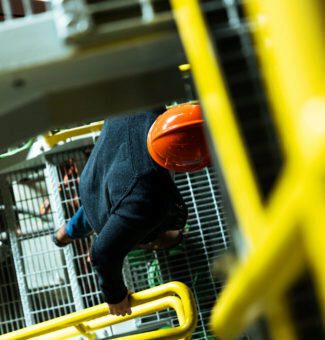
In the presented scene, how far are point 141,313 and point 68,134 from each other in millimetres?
753

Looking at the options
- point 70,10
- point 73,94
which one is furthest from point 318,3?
point 73,94

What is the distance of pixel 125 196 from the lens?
1.91 meters

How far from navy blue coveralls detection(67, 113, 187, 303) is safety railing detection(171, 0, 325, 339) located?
1274 millimetres

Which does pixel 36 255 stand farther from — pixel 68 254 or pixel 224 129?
pixel 224 129

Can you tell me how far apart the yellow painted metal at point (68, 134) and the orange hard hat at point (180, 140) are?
0.50 m

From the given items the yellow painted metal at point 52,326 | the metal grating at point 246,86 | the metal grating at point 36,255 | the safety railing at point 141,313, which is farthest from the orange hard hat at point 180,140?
the metal grating at point 246,86

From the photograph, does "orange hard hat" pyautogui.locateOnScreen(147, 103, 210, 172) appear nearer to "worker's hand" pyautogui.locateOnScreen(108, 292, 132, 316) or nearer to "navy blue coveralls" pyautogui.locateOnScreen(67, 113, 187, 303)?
"navy blue coveralls" pyautogui.locateOnScreen(67, 113, 187, 303)

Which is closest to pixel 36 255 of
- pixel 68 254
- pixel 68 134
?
pixel 68 254

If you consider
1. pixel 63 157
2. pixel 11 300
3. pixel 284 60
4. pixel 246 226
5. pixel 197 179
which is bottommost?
pixel 246 226

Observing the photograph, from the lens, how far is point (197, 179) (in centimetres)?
236

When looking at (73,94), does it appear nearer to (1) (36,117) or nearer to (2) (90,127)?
(1) (36,117)

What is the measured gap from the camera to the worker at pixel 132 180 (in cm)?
184

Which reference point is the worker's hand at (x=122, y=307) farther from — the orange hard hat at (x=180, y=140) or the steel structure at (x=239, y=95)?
the steel structure at (x=239, y=95)

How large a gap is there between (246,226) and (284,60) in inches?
5.9
